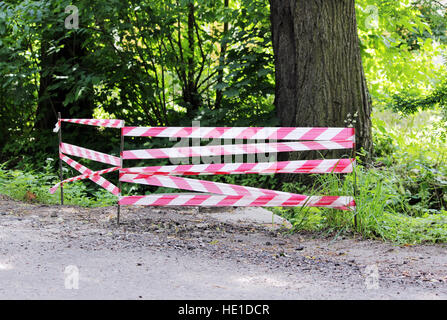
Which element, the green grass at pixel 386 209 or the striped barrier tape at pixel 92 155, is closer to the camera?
the green grass at pixel 386 209

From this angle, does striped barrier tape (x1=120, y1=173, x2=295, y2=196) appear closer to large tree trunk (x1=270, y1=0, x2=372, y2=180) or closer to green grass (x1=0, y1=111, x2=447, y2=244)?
green grass (x1=0, y1=111, x2=447, y2=244)

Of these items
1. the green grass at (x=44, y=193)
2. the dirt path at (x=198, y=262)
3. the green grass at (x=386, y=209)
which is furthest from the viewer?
the green grass at (x=44, y=193)

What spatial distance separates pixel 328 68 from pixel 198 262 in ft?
14.3

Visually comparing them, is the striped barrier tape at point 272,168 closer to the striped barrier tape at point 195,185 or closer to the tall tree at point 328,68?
the striped barrier tape at point 195,185

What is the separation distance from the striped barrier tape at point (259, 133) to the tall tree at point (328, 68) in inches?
75.1

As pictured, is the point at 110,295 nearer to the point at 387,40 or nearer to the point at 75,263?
the point at 75,263

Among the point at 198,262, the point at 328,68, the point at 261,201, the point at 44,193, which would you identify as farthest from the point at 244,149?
the point at 44,193

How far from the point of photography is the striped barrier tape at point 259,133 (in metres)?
5.98

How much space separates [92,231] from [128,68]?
203 inches

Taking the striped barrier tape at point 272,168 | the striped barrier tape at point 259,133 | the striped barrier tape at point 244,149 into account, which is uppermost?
the striped barrier tape at point 259,133

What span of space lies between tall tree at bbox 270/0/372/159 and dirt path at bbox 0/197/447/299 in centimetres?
243

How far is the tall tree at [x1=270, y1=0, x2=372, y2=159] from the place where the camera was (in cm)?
793

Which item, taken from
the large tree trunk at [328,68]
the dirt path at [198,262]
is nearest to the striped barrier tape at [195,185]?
the dirt path at [198,262]

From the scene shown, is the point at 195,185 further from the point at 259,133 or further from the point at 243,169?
the point at 259,133
